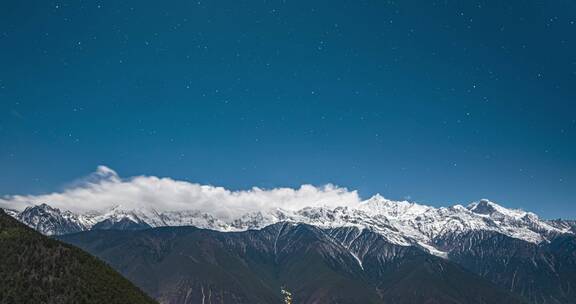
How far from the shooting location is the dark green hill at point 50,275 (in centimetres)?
16512

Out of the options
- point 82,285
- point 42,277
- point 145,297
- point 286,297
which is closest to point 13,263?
point 42,277

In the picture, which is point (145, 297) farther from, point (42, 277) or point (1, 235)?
point (1, 235)

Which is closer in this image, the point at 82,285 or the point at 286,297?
the point at 286,297

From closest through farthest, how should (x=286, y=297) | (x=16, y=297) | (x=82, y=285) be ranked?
(x=286, y=297) → (x=16, y=297) → (x=82, y=285)

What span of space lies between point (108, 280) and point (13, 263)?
30602 mm

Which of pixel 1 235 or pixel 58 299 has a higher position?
pixel 1 235

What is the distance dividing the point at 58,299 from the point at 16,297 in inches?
484

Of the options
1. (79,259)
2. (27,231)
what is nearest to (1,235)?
(27,231)

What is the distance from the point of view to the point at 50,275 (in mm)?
172875

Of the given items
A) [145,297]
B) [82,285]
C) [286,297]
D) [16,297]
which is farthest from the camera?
[145,297]

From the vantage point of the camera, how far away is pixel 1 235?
617 feet

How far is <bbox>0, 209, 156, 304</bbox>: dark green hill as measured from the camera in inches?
6501

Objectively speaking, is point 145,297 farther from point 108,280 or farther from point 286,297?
point 286,297

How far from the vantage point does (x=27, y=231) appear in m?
196
